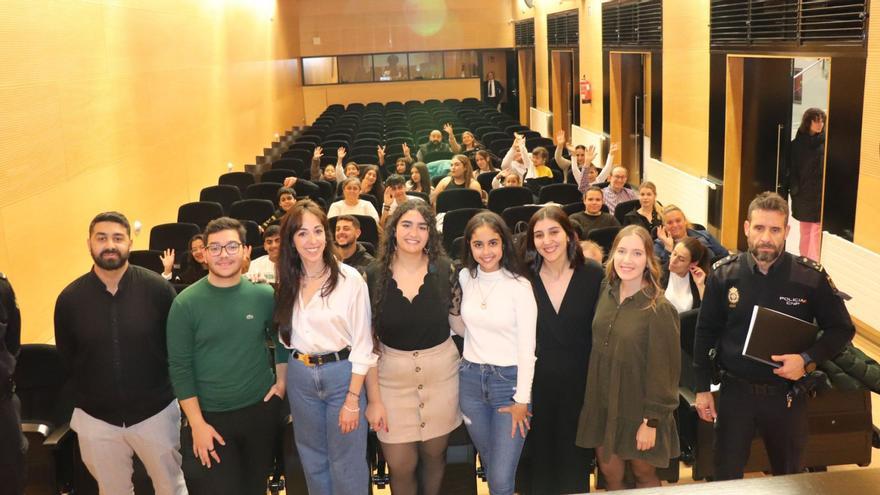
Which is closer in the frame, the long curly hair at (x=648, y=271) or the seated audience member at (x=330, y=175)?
the long curly hair at (x=648, y=271)

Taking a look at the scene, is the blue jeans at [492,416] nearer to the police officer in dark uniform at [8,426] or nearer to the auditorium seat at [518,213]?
the police officer in dark uniform at [8,426]

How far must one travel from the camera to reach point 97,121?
827cm

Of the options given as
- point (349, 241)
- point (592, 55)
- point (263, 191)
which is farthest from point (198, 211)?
point (592, 55)

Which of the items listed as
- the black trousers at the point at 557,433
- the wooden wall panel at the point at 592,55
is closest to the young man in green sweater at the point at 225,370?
the black trousers at the point at 557,433

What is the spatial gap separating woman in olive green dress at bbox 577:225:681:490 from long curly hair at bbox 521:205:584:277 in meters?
0.16

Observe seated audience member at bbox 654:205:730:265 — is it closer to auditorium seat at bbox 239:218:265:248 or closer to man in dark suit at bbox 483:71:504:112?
auditorium seat at bbox 239:218:265:248

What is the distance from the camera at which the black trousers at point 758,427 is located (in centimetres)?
332

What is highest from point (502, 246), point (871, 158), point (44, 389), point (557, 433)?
point (502, 246)

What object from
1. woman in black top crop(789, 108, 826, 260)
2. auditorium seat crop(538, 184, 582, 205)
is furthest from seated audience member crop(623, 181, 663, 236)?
woman in black top crop(789, 108, 826, 260)

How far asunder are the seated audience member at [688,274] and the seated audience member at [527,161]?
4988 millimetres

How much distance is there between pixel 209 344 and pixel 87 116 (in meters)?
5.68

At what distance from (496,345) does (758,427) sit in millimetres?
1197

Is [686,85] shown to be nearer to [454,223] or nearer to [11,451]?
[454,223]

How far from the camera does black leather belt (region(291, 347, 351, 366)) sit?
3.24 metres
